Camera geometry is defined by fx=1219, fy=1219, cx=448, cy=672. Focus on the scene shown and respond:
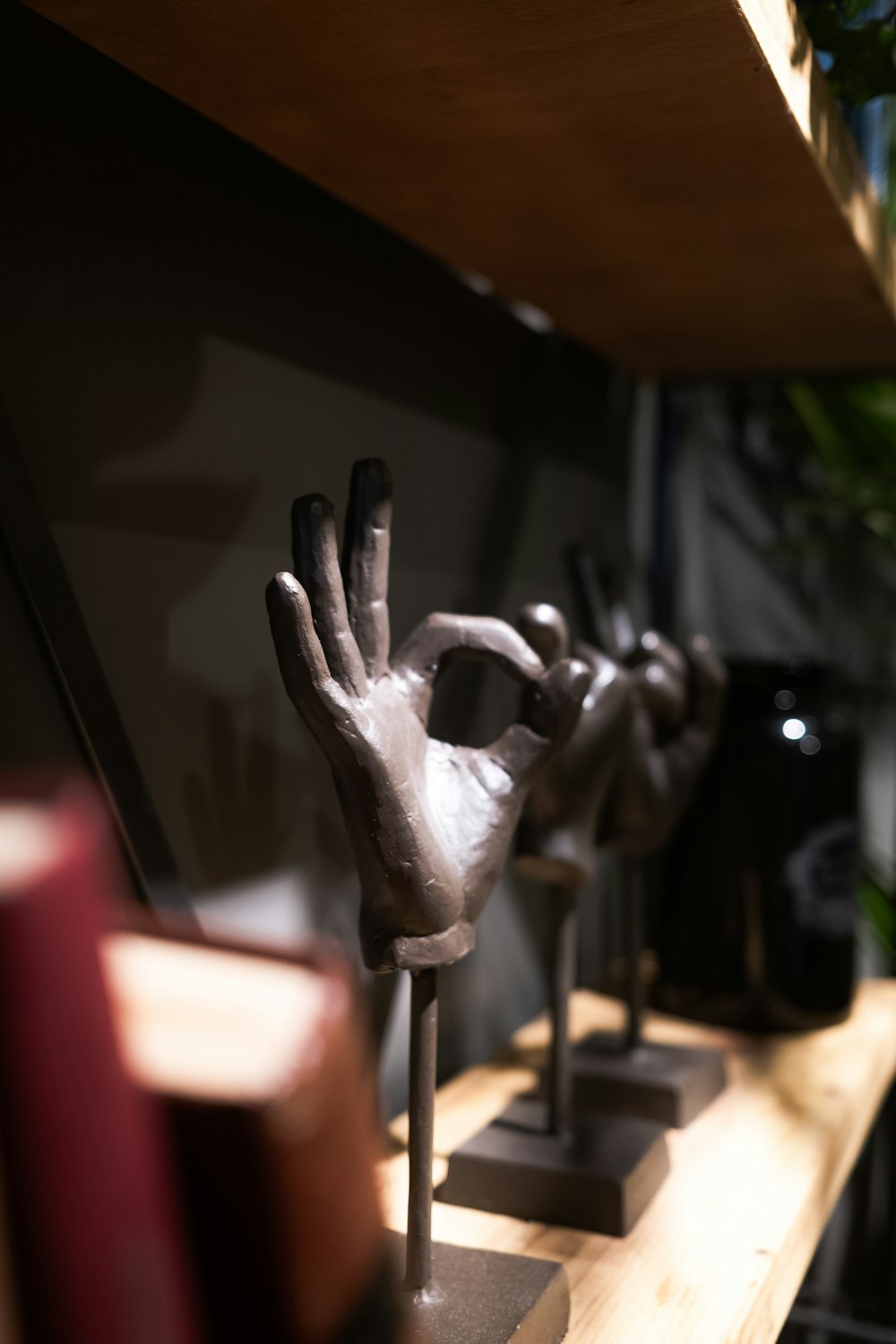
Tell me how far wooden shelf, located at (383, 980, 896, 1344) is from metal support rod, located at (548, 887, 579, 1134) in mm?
79

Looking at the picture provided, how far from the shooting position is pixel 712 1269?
68 cm

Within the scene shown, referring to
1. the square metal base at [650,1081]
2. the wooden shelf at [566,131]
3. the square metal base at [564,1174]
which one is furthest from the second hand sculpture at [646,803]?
the wooden shelf at [566,131]

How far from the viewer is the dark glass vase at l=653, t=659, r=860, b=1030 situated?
112 centimetres

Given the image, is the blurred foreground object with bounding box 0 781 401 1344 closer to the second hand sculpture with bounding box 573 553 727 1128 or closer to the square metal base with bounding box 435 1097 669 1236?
the square metal base with bounding box 435 1097 669 1236

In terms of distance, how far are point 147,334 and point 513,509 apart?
0.48m

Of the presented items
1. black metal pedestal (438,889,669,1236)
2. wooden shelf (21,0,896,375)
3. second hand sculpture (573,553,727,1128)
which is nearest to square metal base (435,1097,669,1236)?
black metal pedestal (438,889,669,1236)

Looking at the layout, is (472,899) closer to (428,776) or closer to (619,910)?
(428,776)

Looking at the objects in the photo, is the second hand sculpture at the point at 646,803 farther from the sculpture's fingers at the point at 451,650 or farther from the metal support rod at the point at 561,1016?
the sculpture's fingers at the point at 451,650

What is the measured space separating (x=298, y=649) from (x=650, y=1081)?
54 centimetres

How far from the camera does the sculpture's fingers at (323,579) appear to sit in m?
0.54

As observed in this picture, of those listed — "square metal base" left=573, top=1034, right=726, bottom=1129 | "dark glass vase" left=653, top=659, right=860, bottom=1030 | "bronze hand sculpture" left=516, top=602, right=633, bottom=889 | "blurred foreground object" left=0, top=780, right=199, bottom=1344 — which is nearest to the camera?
"blurred foreground object" left=0, top=780, right=199, bottom=1344

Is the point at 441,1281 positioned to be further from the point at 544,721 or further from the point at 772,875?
the point at 772,875

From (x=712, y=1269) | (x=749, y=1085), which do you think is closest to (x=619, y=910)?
(x=749, y=1085)

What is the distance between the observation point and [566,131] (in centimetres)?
67
